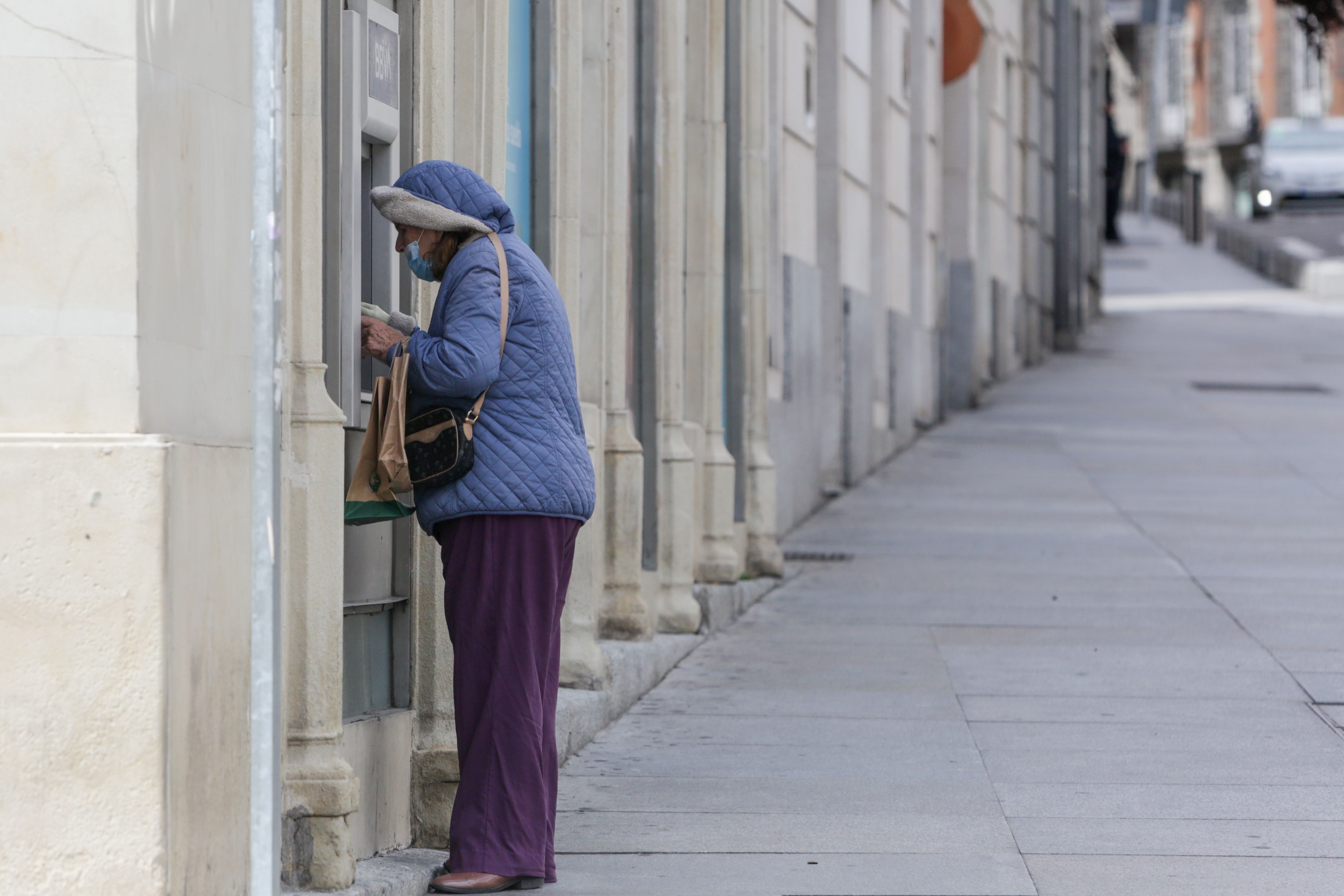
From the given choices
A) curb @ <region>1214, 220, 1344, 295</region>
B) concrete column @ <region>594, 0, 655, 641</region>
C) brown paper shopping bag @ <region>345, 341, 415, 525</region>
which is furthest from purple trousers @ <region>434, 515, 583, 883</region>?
curb @ <region>1214, 220, 1344, 295</region>

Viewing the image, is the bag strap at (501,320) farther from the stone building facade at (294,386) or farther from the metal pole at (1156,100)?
the metal pole at (1156,100)

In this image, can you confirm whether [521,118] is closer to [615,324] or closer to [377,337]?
[615,324]

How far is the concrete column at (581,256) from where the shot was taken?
766cm

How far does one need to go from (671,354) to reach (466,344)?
4731 mm

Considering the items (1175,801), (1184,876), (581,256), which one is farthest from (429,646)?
(581,256)

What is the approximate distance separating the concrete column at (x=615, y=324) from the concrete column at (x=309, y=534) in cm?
326

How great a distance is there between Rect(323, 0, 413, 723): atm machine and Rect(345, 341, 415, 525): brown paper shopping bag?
173 mm

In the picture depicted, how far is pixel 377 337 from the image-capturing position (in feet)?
17.6

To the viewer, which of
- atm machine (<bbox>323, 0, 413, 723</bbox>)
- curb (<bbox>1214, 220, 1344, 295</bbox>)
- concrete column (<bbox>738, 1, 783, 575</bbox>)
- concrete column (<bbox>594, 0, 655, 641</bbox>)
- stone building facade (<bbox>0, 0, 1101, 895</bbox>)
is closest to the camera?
stone building facade (<bbox>0, 0, 1101, 895</bbox>)

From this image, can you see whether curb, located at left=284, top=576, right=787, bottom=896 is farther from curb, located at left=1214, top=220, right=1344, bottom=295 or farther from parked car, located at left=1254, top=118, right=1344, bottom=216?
parked car, located at left=1254, top=118, right=1344, bottom=216

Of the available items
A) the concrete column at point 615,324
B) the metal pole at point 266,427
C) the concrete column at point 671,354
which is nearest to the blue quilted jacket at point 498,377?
the metal pole at point 266,427

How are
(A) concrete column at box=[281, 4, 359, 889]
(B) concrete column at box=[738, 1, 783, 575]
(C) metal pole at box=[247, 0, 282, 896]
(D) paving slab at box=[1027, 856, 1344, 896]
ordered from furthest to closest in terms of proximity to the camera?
(B) concrete column at box=[738, 1, 783, 575]
(D) paving slab at box=[1027, 856, 1344, 896]
(A) concrete column at box=[281, 4, 359, 889]
(C) metal pole at box=[247, 0, 282, 896]

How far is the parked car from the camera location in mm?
59031

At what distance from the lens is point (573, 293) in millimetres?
7918
